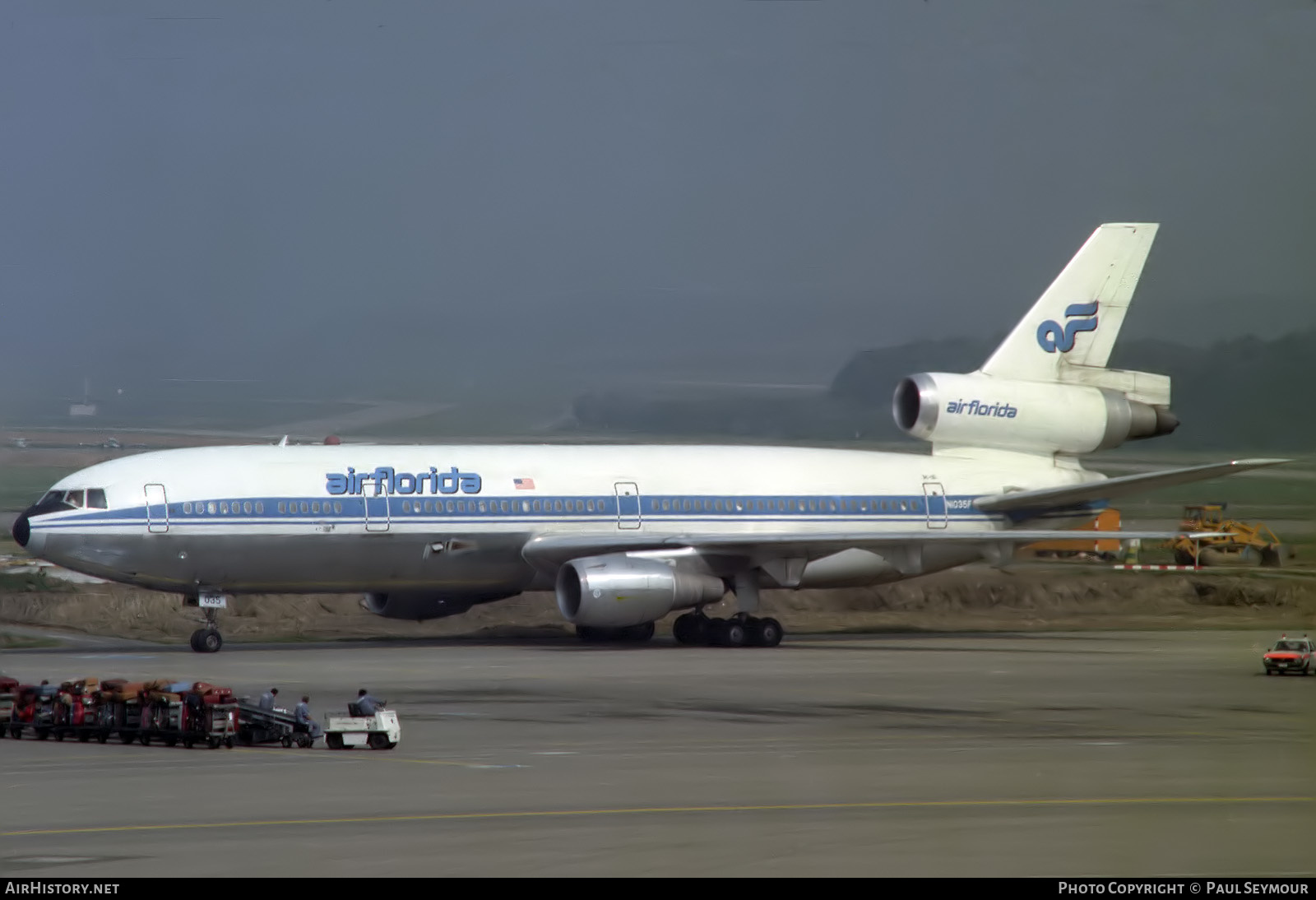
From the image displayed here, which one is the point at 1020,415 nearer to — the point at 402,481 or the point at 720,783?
the point at 402,481

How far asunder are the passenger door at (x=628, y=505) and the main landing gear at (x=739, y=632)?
234 centimetres

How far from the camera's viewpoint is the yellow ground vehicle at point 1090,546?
39406mm

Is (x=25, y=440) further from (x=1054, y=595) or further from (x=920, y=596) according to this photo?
(x=1054, y=595)

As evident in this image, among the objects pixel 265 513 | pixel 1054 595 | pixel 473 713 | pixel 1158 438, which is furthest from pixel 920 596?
pixel 473 713

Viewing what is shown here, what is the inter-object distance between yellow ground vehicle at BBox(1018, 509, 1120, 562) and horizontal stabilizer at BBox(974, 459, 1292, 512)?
0.86 metres

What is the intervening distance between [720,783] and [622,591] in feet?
60.4

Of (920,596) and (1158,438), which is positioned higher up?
(1158,438)

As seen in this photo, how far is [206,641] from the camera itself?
108 ft

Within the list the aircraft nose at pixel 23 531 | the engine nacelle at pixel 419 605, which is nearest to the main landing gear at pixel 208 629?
the aircraft nose at pixel 23 531

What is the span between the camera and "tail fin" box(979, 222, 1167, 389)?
40.3m

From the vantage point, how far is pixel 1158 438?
3997 centimetres

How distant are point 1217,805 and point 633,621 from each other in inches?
810

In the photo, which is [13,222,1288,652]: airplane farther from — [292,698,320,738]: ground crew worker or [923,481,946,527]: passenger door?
[292,698,320,738]: ground crew worker

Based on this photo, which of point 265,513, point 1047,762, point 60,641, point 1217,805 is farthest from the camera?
point 60,641
